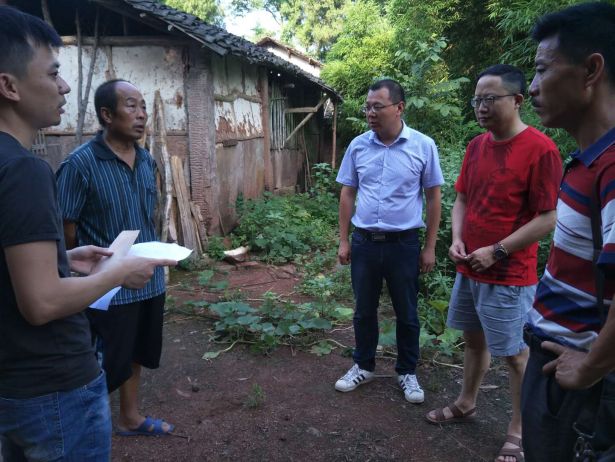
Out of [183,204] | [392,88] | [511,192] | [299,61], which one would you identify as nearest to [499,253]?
[511,192]

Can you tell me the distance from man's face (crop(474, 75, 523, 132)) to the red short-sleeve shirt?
0.10 meters

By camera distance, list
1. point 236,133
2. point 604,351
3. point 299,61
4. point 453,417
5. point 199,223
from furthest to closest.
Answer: point 299,61
point 236,133
point 199,223
point 453,417
point 604,351

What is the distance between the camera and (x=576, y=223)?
1346 mm

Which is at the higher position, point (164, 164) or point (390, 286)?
point (164, 164)

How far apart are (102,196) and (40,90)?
112 centimetres

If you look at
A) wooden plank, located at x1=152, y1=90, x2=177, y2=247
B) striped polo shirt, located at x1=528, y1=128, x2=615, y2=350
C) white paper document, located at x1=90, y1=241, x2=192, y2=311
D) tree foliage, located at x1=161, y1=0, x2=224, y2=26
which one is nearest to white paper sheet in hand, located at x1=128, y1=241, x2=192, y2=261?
white paper document, located at x1=90, y1=241, x2=192, y2=311

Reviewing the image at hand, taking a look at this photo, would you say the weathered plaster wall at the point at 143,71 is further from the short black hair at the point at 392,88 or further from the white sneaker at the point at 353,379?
the white sneaker at the point at 353,379

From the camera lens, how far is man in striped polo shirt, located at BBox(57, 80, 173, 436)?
233cm

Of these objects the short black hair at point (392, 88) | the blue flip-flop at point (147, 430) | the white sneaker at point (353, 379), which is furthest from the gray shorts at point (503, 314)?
the blue flip-flop at point (147, 430)

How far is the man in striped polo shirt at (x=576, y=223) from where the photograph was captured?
4.09 ft

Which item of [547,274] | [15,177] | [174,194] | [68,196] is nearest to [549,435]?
[547,274]

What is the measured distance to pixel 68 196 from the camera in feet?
7.54

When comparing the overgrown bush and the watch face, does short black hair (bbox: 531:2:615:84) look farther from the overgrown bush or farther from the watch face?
the overgrown bush

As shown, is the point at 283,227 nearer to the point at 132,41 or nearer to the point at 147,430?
the point at 132,41
